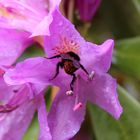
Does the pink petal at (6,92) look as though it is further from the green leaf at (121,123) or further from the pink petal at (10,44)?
the green leaf at (121,123)

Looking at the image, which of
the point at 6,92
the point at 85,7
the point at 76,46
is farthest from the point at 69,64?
the point at 85,7

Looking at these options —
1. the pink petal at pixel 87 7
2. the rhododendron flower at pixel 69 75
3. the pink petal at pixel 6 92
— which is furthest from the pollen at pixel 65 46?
the pink petal at pixel 87 7

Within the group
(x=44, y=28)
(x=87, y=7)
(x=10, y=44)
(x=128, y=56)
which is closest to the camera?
(x=44, y=28)

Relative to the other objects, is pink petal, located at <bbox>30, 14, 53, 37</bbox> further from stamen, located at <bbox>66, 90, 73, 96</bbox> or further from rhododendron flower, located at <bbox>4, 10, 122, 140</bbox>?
stamen, located at <bbox>66, 90, 73, 96</bbox>

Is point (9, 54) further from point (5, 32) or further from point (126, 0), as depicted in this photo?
point (126, 0)

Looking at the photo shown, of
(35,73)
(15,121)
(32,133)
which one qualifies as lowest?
(32,133)

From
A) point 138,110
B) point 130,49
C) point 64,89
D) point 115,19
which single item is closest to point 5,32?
point 64,89

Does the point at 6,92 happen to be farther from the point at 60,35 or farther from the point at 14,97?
the point at 60,35

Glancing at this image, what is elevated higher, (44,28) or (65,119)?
(44,28)
